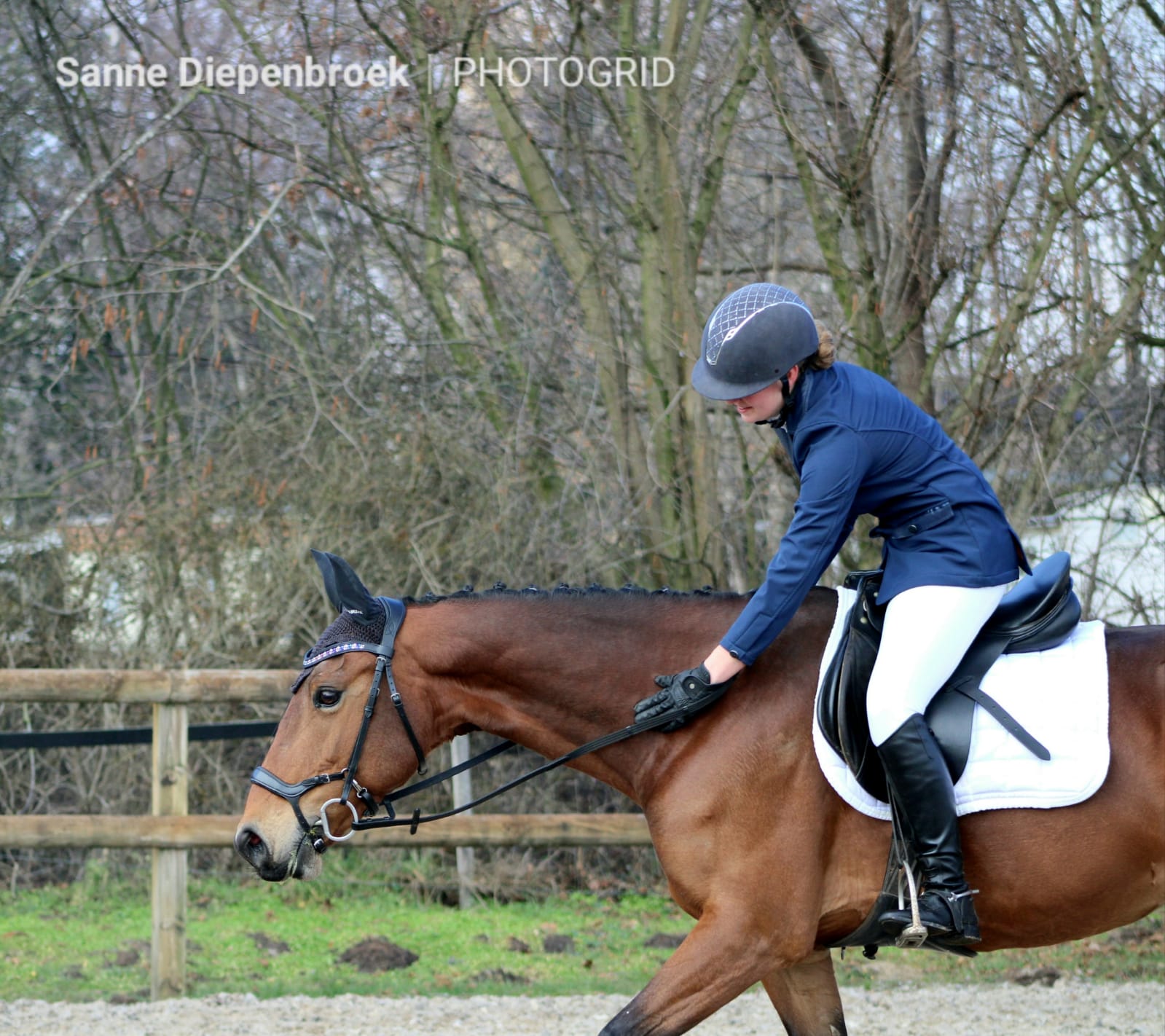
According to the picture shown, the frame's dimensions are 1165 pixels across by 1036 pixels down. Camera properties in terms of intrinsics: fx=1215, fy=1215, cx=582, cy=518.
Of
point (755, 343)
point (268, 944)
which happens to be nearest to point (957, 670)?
point (755, 343)

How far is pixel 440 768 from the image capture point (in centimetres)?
819

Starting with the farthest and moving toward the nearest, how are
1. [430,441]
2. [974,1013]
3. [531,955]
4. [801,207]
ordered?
[801,207] < [430,441] < [531,955] < [974,1013]

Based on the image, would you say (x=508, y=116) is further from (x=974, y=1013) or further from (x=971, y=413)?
(x=974, y=1013)

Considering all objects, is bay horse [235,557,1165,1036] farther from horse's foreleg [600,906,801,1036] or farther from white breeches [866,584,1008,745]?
white breeches [866,584,1008,745]

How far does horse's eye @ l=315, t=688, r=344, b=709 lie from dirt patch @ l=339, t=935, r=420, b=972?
345cm

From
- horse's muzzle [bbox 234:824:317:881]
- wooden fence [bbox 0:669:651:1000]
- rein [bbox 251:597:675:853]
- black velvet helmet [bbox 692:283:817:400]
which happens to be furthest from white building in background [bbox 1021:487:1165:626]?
horse's muzzle [bbox 234:824:317:881]

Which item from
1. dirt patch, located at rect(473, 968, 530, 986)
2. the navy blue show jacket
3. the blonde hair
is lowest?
dirt patch, located at rect(473, 968, 530, 986)

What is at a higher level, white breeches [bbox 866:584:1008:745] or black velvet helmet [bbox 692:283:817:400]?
black velvet helmet [bbox 692:283:817:400]

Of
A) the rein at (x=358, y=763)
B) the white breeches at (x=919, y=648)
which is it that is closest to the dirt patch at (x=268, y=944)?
the rein at (x=358, y=763)

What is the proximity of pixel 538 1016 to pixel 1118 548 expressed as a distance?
5030mm

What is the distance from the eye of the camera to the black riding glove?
329cm

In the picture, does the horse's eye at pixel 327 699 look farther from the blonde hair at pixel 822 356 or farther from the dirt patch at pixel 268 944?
the dirt patch at pixel 268 944

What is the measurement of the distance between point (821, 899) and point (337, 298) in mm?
7129

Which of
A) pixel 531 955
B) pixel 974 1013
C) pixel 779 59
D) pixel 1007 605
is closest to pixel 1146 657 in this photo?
pixel 1007 605
